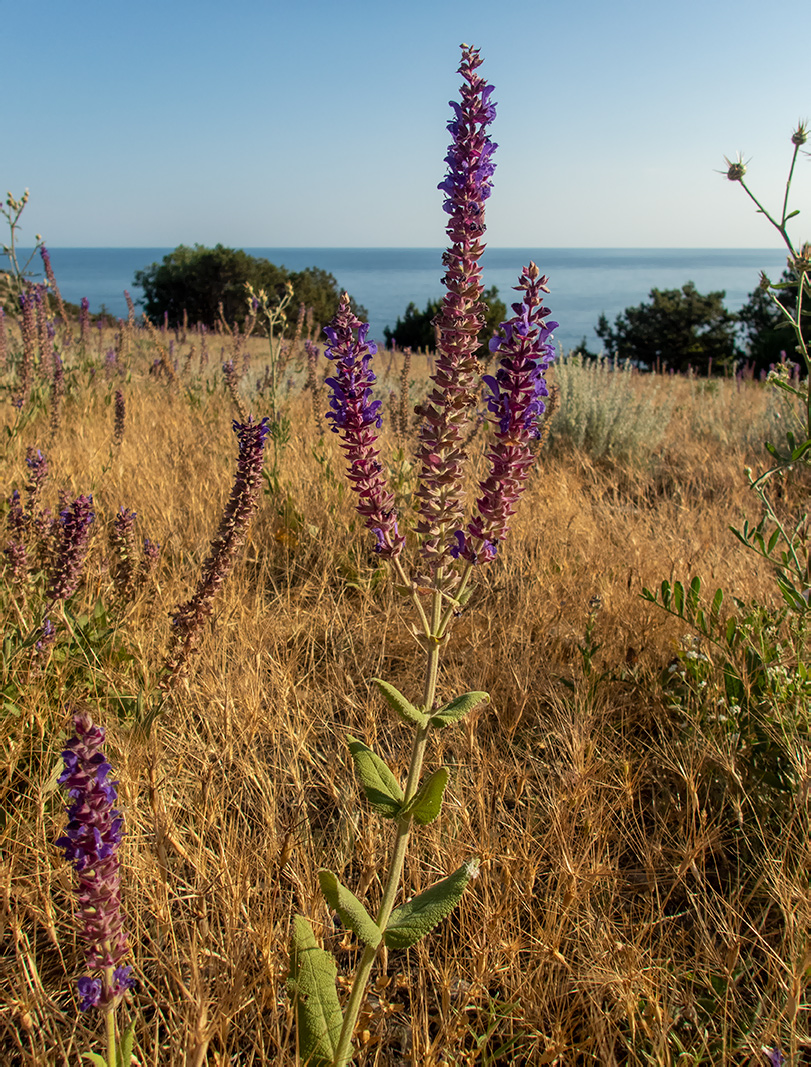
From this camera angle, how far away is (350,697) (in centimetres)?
237

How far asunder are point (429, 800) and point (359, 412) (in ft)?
2.43

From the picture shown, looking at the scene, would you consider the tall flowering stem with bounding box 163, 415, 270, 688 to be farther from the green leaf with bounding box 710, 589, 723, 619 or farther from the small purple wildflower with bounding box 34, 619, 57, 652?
the green leaf with bounding box 710, 589, 723, 619

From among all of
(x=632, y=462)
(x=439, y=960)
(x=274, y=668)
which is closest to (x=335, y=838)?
(x=439, y=960)

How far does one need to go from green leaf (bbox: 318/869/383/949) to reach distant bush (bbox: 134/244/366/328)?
26.6 metres

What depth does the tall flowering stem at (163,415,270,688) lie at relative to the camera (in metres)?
1.82

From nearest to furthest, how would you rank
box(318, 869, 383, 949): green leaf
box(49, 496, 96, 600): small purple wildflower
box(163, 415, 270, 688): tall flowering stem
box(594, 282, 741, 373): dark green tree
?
box(318, 869, 383, 949): green leaf < box(163, 415, 270, 688): tall flowering stem < box(49, 496, 96, 600): small purple wildflower < box(594, 282, 741, 373): dark green tree

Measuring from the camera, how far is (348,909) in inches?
44.2

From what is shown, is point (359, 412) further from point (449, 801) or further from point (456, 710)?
point (449, 801)

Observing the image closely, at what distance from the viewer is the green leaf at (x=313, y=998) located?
116cm

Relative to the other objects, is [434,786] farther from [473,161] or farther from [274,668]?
[274,668]

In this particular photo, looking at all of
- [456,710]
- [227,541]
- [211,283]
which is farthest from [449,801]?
[211,283]

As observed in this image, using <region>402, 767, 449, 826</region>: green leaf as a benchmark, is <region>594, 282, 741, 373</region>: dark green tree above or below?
above

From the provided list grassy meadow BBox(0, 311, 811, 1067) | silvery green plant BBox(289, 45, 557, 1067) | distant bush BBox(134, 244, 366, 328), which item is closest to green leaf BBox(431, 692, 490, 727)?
silvery green plant BBox(289, 45, 557, 1067)

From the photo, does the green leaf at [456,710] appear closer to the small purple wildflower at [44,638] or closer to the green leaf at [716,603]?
the green leaf at [716,603]
